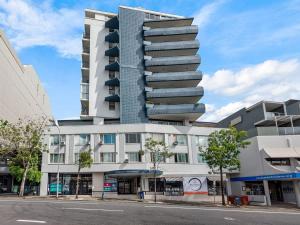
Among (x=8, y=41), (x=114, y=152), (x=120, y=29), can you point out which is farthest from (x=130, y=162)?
(x=8, y=41)

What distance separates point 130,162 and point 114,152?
11.7ft

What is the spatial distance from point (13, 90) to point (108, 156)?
4229 cm

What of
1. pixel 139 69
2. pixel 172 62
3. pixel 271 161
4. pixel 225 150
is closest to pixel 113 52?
pixel 139 69

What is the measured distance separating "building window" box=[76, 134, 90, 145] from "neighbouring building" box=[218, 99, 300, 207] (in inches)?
1098

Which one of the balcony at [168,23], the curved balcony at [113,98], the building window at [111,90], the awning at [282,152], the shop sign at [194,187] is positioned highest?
the balcony at [168,23]

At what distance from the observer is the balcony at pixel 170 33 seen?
223 feet

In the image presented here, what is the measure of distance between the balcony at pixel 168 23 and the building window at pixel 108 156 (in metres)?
33.2

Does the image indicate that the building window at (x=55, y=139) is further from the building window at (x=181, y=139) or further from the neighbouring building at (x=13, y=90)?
the building window at (x=181, y=139)

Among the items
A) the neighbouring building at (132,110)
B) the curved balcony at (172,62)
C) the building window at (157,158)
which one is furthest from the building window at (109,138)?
the curved balcony at (172,62)

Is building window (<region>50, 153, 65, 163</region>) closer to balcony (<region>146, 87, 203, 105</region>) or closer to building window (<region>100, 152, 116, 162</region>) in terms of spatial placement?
building window (<region>100, 152, 116, 162</region>)

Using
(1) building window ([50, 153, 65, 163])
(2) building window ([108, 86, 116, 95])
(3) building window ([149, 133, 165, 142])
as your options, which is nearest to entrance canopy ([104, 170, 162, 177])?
(3) building window ([149, 133, 165, 142])

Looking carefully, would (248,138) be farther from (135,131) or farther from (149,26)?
(149,26)

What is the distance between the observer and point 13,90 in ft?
263

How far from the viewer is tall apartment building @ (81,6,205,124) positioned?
205 ft
